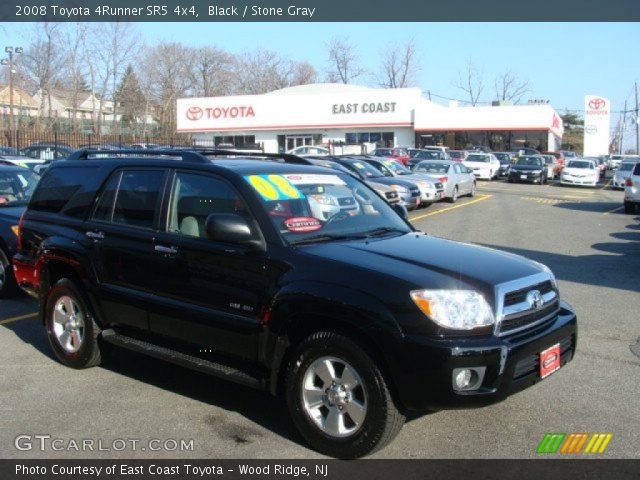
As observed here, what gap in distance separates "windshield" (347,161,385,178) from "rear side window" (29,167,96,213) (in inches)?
526

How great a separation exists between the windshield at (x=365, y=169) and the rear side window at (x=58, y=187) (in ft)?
43.8

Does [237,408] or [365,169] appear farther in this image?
[365,169]

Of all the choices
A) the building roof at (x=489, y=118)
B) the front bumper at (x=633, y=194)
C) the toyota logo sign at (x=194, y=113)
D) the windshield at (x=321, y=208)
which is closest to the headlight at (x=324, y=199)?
the windshield at (x=321, y=208)

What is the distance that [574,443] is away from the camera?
14.0 feet

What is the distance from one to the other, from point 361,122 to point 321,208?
46998mm

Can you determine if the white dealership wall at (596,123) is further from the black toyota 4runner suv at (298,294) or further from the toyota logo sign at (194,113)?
the black toyota 4runner suv at (298,294)

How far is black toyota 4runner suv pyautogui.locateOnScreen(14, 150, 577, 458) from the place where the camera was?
149 inches

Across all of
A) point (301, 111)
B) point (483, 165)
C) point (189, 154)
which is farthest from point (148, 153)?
point (301, 111)

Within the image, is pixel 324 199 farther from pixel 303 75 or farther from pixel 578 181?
pixel 303 75

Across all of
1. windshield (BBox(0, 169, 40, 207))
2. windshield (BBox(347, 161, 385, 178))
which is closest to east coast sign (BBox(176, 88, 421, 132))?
windshield (BBox(347, 161, 385, 178))

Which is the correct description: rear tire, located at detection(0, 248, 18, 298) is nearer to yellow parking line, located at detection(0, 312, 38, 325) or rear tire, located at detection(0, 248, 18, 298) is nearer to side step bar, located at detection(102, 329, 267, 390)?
yellow parking line, located at detection(0, 312, 38, 325)
